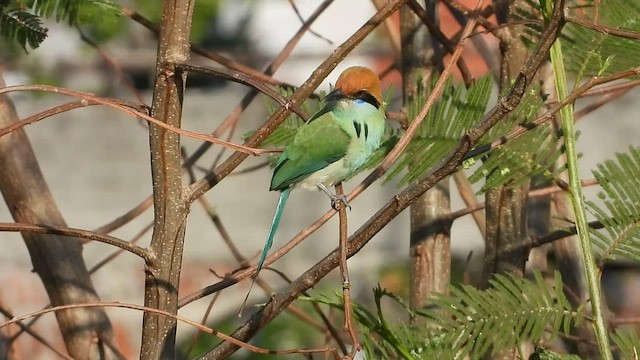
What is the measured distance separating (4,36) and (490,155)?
2.58 ft

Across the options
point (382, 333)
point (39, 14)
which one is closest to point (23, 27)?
point (39, 14)

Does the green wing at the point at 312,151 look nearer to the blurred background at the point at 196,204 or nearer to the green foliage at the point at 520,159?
the green foliage at the point at 520,159

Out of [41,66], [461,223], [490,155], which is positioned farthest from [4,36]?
[41,66]

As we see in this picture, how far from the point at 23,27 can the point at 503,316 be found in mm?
844

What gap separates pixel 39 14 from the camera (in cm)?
152

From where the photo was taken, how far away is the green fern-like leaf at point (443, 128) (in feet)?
4.72

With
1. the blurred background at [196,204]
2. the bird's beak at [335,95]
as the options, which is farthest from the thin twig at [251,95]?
the blurred background at [196,204]

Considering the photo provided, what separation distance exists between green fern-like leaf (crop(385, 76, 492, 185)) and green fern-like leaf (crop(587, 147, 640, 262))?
0.69ft

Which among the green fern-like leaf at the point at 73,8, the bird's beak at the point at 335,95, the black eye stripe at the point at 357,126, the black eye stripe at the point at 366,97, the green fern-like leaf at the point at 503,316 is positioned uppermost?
the green fern-like leaf at the point at 73,8

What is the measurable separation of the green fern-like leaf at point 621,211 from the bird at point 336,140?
412 mm

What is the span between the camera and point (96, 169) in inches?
327

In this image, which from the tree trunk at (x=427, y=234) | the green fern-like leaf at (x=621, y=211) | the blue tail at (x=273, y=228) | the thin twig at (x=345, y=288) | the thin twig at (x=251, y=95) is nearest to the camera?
the thin twig at (x=345, y=288)

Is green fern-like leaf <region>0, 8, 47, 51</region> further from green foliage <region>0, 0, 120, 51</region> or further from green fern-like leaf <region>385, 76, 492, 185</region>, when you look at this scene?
green fern-like leaf <region>385, 76, 492, 185</region>

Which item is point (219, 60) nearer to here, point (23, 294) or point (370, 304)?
point (370, 304)
